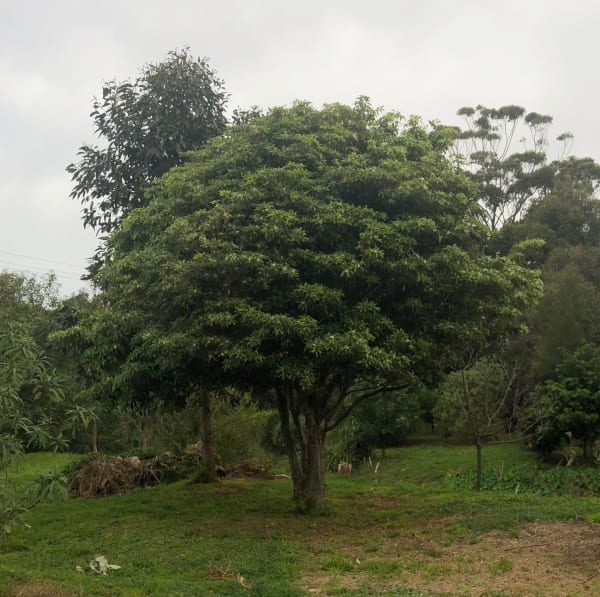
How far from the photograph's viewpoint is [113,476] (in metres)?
15.3

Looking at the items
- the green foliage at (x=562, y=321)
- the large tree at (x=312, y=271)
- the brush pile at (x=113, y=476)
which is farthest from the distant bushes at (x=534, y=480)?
the brush pile at (x=113, y=476)

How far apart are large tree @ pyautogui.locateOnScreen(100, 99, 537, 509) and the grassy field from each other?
1628 mm

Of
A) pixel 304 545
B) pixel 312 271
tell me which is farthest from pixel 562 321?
pixel 304 545

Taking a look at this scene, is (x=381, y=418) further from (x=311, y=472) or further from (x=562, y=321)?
(x=311, y=472)

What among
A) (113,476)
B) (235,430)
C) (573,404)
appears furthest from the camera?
(235,430)

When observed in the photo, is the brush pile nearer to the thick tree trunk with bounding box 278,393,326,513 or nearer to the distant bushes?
the thick tree trunk with bounding box 278,393,326,513

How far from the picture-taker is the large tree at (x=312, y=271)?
9.31m

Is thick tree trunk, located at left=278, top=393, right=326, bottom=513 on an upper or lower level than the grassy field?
Result: upper

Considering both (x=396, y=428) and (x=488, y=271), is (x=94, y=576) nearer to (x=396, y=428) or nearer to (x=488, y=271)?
(x=488, y=271)

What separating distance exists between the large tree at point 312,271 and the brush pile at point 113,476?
17.1ft

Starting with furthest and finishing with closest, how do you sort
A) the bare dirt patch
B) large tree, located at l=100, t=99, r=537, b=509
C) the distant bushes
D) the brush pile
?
1. the brush pile
2. the distant bushes
3. large tree, located at l=100, t=99, r=537, b=509
4. the bare dirt patch

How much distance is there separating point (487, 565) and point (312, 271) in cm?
438

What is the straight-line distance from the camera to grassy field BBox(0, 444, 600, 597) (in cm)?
720

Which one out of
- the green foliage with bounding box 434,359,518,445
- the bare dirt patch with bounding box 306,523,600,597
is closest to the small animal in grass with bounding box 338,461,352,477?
the green foliage with bounding box 434,359,518,445
